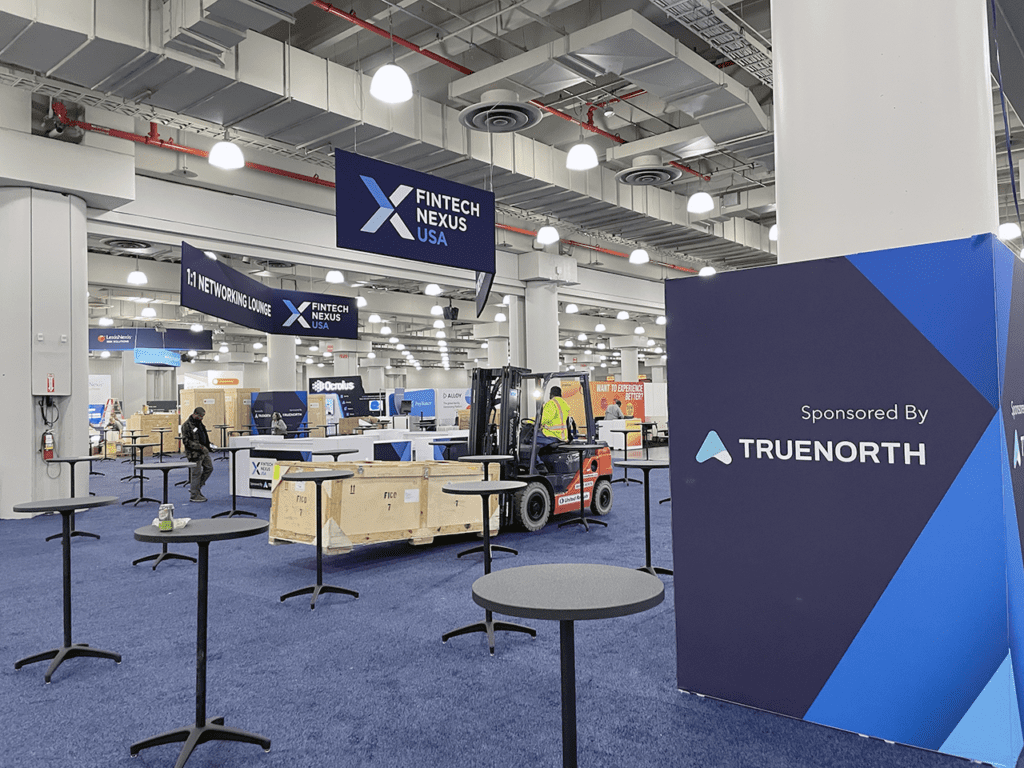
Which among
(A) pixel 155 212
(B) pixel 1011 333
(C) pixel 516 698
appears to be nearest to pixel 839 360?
(B) pixel 1011 333

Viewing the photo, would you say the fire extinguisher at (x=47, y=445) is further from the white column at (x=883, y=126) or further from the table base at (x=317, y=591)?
the white column at (x=883, y=126)

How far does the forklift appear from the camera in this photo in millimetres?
8500

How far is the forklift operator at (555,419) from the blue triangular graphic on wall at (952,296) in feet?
20.1

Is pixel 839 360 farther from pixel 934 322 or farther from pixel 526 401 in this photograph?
pixel 526 401

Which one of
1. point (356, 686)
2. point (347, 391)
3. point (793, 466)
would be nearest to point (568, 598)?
point (793, 466)

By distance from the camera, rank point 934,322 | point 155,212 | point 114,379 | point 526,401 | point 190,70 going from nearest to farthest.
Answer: point 934,322 < point 190,70 < point 155,212 < point 526,401 < point 114,379

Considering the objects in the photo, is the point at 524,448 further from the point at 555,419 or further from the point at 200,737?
the point at 200,737

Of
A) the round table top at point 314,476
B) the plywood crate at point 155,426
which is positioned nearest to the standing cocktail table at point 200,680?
the round table top at point 314,476

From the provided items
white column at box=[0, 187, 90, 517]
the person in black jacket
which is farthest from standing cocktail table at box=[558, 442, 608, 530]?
white column at box=[0, 187, 90, 517]

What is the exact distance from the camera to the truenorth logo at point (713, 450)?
3463mm

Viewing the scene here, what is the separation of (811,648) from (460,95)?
7.28 meters

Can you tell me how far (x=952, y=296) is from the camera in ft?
9.34

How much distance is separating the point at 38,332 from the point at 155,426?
13.1 metres

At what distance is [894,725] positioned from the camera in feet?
9.66
